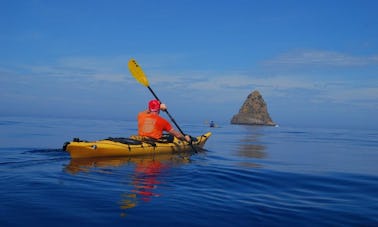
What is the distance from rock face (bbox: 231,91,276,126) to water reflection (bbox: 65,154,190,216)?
9733 centimetres

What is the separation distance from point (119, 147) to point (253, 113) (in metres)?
101

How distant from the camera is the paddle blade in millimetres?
16500

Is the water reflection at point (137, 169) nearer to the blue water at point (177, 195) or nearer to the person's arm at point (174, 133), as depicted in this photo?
the blue water at point (177, 195)

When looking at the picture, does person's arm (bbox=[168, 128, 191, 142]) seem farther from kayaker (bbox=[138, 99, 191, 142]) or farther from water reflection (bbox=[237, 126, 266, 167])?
water reflection (bbox=[237, 126, 266, 167])

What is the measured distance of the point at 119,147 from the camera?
39.0ft

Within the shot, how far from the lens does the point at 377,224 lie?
207 inches

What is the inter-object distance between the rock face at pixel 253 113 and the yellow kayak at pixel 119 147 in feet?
315

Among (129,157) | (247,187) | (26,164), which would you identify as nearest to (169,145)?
(129,157)

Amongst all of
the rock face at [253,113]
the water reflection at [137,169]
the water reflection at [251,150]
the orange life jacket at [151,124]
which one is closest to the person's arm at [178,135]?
the orange life jacket at [151,124]

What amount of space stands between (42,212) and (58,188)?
1.68m

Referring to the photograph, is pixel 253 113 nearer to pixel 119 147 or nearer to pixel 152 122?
pixel 152 122

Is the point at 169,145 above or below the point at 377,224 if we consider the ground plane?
above

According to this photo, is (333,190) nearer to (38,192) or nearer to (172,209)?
(172,209)

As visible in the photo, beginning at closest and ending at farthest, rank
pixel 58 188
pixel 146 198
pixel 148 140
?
pixel 146 198
pixel 58 188
pixel 148 140
